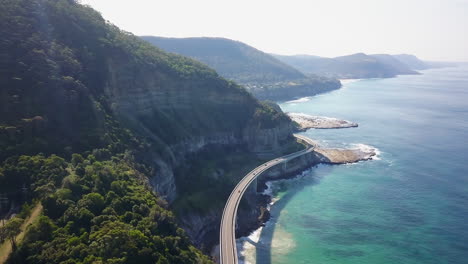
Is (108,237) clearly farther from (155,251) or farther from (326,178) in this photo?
(326,178)

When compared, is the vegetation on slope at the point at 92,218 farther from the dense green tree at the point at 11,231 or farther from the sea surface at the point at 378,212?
the sea surface at the point at 378,212

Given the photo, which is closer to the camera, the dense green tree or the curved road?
the dense green tree

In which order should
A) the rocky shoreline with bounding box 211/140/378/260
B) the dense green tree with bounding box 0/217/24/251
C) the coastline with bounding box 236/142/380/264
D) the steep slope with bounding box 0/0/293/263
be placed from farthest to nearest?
the rocky shoreline with bounding box 211/140/378/260 < the coastline with bounding box 236/142/380/264 < the steep slope with bounding box 0/0/293/263 < the dense green tree with bounding box 0/217/24/251

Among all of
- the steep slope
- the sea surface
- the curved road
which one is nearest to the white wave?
the sea surface

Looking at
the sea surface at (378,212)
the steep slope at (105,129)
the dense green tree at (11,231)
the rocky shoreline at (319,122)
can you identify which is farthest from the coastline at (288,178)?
the dense green tree at (11,231)

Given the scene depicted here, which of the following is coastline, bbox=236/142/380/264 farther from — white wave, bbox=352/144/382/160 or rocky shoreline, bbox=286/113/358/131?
rocky shoreline, bbox=286/113/358/131

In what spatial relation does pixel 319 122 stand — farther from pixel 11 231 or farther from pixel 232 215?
pixel 11 231
